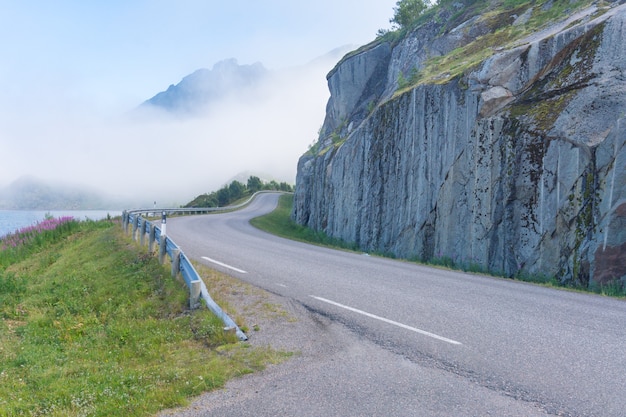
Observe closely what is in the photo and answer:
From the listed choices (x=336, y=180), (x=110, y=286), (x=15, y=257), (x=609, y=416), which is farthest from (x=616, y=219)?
(x=15, y=257)

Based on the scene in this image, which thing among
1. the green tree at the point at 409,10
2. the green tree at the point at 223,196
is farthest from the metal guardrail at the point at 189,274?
the green tree at the point at 223,196

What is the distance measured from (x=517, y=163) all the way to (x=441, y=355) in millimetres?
10663

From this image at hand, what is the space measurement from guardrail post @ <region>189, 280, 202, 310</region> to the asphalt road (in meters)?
1.81

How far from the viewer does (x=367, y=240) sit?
23.5 meters

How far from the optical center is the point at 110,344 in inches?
290

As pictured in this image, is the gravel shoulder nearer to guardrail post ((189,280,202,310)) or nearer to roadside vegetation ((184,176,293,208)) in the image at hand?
guardrail post ((189,280,202,310))

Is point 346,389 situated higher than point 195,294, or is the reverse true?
point 195,294

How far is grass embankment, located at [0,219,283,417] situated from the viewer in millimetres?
4840

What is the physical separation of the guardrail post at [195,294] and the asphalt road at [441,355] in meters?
1.81

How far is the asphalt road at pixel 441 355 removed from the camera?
422 centimetres

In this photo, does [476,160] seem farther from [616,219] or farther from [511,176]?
[616,219]

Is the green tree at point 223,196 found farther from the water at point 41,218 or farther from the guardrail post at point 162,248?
the guardrail post at point 162,248

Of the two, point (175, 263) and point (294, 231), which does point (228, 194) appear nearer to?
point (294, 231)

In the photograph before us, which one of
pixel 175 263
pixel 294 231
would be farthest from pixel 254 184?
pixel 175 263
